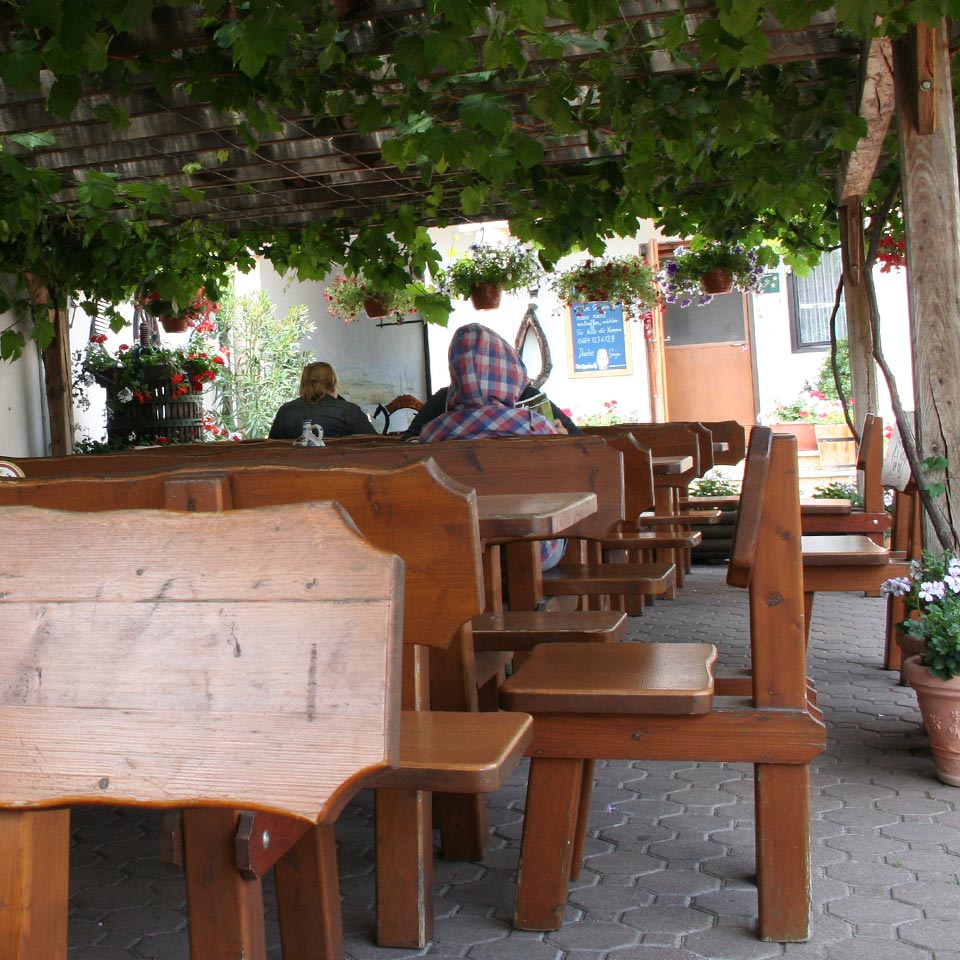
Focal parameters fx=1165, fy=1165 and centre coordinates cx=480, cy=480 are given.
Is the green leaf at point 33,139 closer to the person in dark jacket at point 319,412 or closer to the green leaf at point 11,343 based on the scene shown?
the green leaf at point 11,343

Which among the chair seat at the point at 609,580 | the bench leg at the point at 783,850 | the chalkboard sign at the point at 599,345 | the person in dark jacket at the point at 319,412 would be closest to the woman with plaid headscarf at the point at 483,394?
the chair seat at the point at 609,580

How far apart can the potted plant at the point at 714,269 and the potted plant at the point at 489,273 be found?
1.07 meters

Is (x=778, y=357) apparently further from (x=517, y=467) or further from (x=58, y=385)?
(x=517, y=467)

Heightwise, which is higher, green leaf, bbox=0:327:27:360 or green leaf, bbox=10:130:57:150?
green leaf, bbox=10:130:57:150

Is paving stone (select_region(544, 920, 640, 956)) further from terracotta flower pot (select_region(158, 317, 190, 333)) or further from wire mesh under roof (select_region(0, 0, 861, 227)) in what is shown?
terracotta flower pot (select_region(158, 317, 190, 333))

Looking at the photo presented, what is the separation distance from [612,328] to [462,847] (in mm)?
11888

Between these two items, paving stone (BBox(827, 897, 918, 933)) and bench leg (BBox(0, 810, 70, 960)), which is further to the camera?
paving stone (BBox(827, 897, 918, 933))

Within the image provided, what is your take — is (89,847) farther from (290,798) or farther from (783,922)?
(290,798)

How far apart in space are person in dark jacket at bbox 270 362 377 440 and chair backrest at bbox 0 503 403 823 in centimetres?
581

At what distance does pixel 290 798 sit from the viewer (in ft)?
3.17

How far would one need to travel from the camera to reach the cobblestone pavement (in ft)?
7.07

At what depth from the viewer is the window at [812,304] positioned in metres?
13.9

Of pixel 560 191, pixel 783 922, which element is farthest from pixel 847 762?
pixel 560 191

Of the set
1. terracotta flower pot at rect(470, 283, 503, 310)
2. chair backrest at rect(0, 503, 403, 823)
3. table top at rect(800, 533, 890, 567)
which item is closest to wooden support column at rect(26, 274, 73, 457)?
terracotta flower pot at rect(470, 283, 503, 310)
